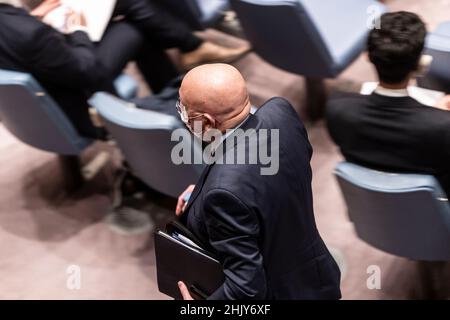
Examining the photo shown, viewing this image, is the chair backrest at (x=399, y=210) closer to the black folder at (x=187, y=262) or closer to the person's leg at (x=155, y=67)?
the black folder at (x=187, y=262)

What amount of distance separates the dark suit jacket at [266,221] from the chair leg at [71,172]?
149 centimetres

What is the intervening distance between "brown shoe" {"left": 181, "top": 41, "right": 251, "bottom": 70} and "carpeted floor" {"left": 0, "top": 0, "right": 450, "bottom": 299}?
31 centimetres

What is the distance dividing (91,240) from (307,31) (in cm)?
121

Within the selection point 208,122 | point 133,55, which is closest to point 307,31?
point 133,55

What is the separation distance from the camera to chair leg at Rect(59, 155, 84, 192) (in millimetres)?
3145

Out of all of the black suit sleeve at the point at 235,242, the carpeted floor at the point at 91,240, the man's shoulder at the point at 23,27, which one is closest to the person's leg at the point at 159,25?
the carpeted floor at the point at 91,240

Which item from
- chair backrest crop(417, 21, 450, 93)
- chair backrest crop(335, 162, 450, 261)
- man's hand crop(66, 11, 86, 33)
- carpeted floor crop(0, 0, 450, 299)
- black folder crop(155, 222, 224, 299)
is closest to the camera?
black folder crop(155, 222, 224, 299)

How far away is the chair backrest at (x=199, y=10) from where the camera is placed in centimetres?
328

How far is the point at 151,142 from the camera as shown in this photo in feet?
7.93

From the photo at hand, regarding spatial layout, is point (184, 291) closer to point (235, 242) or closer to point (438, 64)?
point (235, 242)

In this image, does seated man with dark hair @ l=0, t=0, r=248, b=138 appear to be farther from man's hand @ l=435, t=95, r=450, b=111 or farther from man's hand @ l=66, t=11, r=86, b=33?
man's hand @ l=435, t=95, r=450, b=111

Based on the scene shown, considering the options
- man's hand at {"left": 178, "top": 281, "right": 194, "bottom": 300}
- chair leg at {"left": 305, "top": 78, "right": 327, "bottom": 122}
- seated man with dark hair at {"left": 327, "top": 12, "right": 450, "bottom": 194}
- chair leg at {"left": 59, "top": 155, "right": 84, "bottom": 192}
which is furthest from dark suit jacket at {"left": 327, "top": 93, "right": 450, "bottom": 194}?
chair leg at {"left": 59, "top": 155, "right": 84, "bottom": 192}

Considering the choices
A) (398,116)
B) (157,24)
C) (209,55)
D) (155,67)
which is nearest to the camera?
(398,116)
